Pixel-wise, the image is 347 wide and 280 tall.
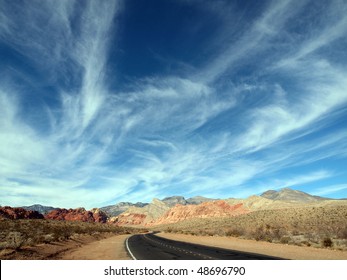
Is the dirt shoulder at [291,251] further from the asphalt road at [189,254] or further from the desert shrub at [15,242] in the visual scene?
the desert shrub at [15,242]

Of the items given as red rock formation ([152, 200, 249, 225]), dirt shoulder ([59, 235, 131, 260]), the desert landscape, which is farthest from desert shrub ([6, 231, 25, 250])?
red rock formation ([152, 200, 249, 225])

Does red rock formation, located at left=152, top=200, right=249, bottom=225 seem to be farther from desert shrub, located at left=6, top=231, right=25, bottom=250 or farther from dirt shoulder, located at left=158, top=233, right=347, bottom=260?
desert shrub, located at left=6, top=231, right=25, bottom=250

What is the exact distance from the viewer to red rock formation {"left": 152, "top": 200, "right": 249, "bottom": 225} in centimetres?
15016

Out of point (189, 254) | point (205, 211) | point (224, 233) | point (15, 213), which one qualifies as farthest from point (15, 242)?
point (205, 211)

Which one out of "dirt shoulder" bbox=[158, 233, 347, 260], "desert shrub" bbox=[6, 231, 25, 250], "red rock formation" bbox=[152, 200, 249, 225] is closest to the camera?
"dirt shoulder" bbox=[158, 233, 347, 260]

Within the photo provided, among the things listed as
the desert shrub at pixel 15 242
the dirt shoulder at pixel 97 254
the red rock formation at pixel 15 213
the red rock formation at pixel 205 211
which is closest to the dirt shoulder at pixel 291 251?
the dirt shoulder at pixel 97 254

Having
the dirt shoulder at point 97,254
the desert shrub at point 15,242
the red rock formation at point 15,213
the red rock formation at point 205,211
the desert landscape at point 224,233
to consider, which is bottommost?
the dirt shoulder at point 97,254

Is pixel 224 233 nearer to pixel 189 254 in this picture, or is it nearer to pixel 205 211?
pixel 189 254

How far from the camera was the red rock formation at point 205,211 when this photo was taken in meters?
150

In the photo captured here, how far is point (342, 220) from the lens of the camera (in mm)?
50906

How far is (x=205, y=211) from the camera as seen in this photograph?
16412 cm
